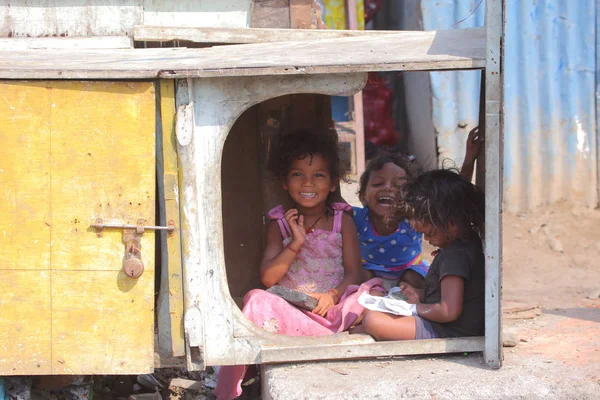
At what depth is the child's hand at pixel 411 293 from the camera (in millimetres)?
4124

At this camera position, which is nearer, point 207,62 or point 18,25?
point 207,62

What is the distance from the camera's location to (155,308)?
386 centimetres

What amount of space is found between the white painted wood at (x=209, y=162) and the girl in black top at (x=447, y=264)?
648 mm

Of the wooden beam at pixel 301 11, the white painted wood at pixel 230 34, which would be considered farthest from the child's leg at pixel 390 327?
the wooden beam at pixel 301 11

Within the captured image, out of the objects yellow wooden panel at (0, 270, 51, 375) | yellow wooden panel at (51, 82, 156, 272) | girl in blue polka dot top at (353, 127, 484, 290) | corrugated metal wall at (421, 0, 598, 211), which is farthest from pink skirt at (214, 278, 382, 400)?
corrugated metal wall at (421, 0, 598, 211)

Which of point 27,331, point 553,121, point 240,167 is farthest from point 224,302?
point 553,121

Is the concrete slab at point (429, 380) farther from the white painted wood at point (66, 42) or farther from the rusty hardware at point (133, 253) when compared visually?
the white painted wood at point (66, 42)

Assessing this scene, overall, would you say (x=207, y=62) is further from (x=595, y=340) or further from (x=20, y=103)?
(x=595, y=340)

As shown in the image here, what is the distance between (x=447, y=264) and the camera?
3814mm

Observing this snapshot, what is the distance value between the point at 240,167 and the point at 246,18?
1.05 m

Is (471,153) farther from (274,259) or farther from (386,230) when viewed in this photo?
(274,259)

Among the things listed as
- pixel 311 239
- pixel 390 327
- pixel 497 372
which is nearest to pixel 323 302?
pixel 311 239

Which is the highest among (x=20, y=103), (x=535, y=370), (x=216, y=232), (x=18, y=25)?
(x=18, y=25)

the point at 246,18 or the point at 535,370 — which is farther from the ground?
the point at 246,18
